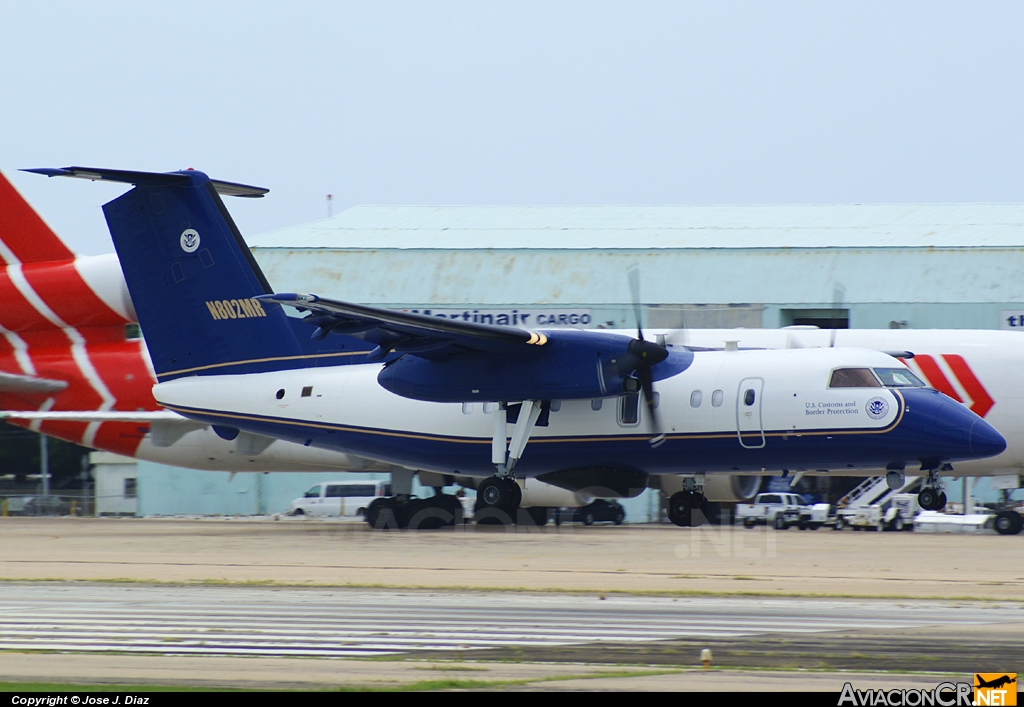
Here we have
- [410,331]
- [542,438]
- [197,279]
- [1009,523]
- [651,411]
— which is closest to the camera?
[410,331]

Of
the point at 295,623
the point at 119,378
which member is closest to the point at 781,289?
the point at 119,378

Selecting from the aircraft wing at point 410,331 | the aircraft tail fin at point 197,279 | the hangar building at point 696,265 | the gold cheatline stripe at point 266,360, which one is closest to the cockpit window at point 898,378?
the aircraft wing at point 410,331

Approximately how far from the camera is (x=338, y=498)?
3866 cm

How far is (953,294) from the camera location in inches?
1535

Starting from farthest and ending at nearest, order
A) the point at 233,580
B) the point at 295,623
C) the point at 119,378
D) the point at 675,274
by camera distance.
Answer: the point at 675,274 → the point at 119,378 → the point at 233,580 → the point at 295,623

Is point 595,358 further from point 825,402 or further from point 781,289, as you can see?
point 781,289

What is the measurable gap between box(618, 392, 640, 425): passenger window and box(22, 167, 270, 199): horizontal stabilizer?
A: 10.5 metres

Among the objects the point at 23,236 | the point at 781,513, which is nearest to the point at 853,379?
the point at 781,513

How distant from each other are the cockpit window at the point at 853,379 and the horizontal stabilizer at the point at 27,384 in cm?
2236

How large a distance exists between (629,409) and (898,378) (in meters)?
5.19

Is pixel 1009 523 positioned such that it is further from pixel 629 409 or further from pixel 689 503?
pixel 629 409

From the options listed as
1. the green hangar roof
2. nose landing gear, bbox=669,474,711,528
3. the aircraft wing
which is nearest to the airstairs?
nose landing gear, bbox=669,474,711,528

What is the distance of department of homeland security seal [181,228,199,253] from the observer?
27.1 metres

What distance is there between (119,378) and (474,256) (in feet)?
44.9
